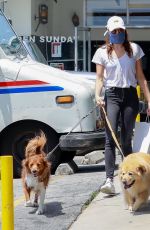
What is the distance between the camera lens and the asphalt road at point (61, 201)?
19.7 ft

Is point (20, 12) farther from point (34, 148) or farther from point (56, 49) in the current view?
point (34, 148)

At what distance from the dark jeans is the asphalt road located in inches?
23.6

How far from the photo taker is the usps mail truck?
855 cm

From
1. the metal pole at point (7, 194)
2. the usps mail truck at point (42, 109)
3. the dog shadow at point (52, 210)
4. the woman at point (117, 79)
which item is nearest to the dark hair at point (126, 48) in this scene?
the woman at point (117, 79)

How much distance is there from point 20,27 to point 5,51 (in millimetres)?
8593

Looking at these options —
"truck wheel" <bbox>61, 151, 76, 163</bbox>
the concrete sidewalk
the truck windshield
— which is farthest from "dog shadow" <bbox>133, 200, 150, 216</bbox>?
the truck windshield

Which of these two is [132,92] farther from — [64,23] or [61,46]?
[64,23]

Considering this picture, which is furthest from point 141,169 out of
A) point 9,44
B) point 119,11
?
point 119,11

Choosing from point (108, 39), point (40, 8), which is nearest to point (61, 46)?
point (40, 8)

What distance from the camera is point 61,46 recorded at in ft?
58.3

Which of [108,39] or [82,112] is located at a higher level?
[108,39]

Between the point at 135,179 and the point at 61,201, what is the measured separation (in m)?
1.30

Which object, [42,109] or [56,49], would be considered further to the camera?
[56,49]

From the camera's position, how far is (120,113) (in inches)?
260
